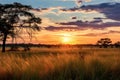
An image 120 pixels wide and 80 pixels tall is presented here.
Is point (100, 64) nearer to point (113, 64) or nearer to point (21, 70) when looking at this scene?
point (113, 64)

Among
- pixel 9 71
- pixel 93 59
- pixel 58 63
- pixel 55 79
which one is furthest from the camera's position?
pixel 93 59

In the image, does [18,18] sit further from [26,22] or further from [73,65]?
[73,65]

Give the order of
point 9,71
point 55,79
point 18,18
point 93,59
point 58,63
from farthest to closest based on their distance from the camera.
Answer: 1. point 18,18
2. point 93,59
3. point 58,63
4. point 9,71
5. point 55,79

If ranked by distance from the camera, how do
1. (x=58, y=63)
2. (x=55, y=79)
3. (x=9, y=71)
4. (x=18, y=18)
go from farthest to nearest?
1. (x=18, y=18)
2. (x=58, y=63)
3. (x=9, y=71)
4. (x=55, y=79)

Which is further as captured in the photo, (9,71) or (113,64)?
(113,64)

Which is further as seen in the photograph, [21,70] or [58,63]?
[58,63]

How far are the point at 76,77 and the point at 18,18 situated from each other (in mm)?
40602

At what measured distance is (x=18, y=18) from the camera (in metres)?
50.2

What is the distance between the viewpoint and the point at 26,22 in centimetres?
5069

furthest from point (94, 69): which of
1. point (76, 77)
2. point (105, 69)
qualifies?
point (76, 77)

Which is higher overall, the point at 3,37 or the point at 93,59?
the point at 93,59

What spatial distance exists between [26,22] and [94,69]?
40.0 metres

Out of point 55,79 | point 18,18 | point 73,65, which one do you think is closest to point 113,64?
point 73,65

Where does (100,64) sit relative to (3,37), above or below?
above
